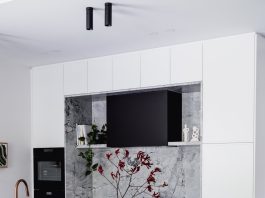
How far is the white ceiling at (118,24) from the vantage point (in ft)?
10.8

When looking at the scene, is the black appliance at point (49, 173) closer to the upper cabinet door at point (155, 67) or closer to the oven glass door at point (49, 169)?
the oven glass door at point (49, 169)

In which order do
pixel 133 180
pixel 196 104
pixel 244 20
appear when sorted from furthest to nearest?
1. pixel 133 180
2. pixel 196 104
3. pixel 244 20

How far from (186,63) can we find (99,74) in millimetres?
1100

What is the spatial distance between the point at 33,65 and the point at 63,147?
112 centimetres

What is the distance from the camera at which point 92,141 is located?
5227mm

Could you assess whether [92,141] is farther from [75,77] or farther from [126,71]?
[126,71]

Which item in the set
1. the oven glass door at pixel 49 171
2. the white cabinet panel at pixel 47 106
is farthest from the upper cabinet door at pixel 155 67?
the oven glass door at pixel 49 171

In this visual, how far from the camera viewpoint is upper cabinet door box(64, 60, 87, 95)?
16.7 feet

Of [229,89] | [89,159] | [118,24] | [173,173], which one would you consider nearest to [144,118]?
[173,173]

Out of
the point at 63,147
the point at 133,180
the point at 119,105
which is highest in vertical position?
the point at 119,105

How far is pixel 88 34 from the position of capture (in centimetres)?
409

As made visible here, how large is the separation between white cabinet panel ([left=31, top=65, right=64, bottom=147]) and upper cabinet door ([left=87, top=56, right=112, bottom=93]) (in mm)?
444

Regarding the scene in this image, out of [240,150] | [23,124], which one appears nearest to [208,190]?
[240,150]

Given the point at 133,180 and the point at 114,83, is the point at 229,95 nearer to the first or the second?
the point at 114,83
